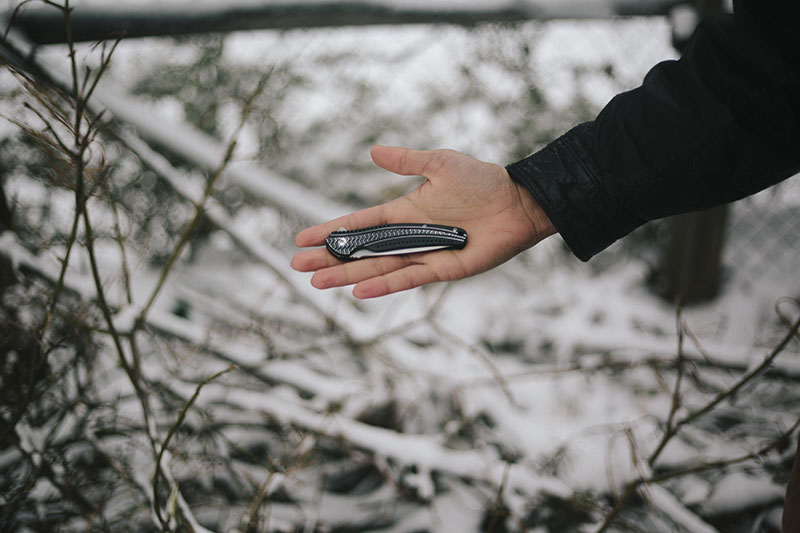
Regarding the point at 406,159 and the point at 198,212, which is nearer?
the point at 198,212

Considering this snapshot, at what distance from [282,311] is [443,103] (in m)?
1.67

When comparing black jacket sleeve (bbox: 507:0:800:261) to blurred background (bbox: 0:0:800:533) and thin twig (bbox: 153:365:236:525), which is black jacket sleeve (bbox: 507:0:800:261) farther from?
thin twig (bbox: 153:365:236:525)

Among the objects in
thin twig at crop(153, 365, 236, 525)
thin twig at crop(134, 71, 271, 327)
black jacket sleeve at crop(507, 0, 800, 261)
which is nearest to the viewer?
thin twig at crop(153, 365, 236, 525)

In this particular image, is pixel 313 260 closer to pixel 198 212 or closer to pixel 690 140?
pixel 198 212

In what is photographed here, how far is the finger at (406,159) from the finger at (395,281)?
352 mm

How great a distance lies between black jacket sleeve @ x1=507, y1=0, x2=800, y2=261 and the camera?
42.1 inches

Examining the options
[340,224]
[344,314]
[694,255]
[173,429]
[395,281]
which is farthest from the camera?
[694,255]

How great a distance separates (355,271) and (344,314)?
0.63m

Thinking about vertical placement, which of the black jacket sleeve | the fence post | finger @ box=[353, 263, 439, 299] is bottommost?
finger @ box=[353, 263, 439, 299]

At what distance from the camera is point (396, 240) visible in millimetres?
1547

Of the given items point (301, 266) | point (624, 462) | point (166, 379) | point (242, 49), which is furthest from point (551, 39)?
point (166, 379)

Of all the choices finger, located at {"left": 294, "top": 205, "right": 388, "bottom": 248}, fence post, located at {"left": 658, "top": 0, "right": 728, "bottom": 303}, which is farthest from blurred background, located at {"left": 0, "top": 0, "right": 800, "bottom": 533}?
finger, located at {"left": 294, "top": 205, "right": 388, "bottom": 248}

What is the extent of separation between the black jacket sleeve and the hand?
126mm

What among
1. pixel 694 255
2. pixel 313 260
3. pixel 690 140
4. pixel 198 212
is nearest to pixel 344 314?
pixel 313 260
